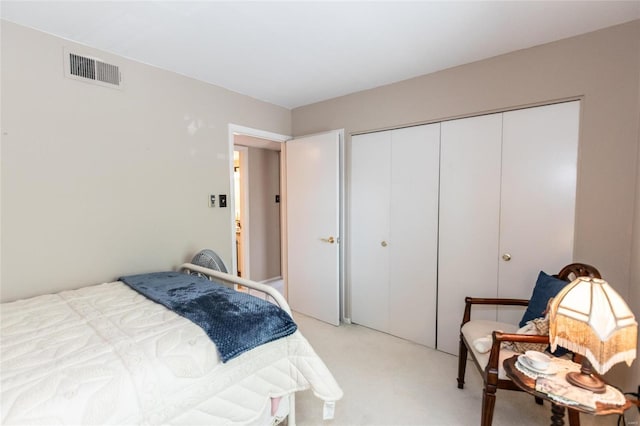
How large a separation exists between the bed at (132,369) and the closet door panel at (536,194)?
5.40ft

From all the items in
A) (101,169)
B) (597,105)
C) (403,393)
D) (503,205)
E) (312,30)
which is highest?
(312,30)

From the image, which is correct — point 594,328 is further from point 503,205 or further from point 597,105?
point 597,105

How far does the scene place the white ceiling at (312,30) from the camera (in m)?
1.63

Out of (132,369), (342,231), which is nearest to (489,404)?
(132,369)

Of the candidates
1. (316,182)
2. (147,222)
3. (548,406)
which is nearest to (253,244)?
(316,182)

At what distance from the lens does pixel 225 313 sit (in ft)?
4.88

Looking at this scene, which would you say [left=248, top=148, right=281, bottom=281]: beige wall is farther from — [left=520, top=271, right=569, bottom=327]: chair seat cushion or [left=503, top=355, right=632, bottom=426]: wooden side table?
[left=503, top=355, right=632, bottom=426]: wooden side table

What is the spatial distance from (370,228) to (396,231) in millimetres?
280

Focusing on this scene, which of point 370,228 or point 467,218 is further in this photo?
point 370,228

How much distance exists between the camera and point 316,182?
125 inches

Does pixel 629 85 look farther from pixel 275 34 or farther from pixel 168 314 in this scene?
pixel 168 314

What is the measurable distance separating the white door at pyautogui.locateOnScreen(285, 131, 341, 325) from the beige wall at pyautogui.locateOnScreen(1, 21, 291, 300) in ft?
2.74

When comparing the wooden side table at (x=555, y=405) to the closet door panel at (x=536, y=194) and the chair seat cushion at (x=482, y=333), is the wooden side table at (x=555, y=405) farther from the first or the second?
the closet door panel at (x=536, y=194)

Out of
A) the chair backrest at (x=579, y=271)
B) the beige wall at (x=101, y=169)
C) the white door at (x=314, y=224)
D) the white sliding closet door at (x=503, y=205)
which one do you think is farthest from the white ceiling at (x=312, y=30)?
the chair backrest at (x=579, y=271)
